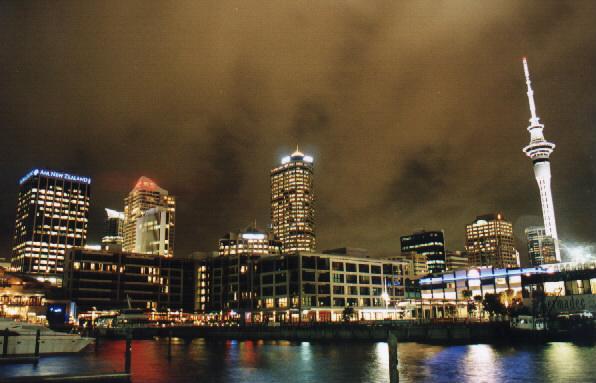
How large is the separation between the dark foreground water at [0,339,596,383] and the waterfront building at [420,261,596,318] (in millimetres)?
71906

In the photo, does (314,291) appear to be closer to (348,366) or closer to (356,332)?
(356,332)

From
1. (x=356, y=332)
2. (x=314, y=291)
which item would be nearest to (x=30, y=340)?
(x=356, y=332)

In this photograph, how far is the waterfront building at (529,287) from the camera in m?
153

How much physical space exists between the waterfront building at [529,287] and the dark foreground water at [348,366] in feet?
236

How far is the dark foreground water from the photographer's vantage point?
52281mm

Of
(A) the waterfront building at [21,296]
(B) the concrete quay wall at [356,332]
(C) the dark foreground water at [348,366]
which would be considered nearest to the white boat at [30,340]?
(C) the dark foreground water at [348,366]

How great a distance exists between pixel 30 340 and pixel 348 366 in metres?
38.2

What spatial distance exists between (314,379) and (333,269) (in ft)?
443

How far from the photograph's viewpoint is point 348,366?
2486 inches

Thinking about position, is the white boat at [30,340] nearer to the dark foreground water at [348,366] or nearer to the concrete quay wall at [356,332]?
the dark foreground water at [348,366]

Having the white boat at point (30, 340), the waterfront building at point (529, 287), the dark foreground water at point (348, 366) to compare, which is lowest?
the dark foreground water at point (348, 366)

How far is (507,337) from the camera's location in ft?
338

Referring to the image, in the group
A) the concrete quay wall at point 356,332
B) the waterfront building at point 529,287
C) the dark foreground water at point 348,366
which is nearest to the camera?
the dark foreground water at point 348,366

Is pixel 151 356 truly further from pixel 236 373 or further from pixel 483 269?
pixel 483 269
